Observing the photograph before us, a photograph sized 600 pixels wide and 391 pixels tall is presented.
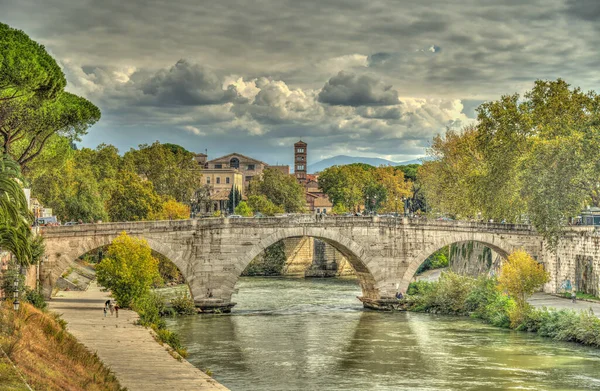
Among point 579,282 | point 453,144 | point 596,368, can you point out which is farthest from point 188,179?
point 596,368

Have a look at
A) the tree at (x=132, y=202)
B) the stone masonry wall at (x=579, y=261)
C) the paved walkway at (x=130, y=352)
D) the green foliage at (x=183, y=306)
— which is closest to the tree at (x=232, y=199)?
the tree at (x=132, y=202)

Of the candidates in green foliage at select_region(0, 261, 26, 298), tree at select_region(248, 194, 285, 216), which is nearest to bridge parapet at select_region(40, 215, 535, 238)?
green foliage at select_region(0, 261, 26, 298)

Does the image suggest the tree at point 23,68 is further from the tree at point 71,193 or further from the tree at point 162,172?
the tree at point 162,172

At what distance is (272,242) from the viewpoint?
53656 millimetres

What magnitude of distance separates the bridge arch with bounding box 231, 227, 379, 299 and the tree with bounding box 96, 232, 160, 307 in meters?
8.14

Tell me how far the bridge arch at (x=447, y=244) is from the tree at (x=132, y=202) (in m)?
26.9

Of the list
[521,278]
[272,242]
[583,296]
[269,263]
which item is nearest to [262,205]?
[269,263]

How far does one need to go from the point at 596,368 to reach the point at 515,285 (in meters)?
11.0

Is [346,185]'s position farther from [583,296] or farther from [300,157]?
[583,296]

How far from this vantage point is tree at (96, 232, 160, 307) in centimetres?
4438

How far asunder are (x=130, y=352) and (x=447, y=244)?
28766 millimetres

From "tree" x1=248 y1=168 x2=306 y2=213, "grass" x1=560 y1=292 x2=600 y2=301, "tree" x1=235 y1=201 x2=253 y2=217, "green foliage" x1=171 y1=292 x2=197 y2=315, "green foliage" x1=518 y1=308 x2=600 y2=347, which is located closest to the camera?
"green foliage" x1=518 y1=308 x2=600 y2=347

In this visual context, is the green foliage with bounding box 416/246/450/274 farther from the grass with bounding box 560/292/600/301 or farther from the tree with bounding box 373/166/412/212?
the grass with bounding box 560/292/600/301

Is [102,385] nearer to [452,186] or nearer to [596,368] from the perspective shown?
[596,368]
